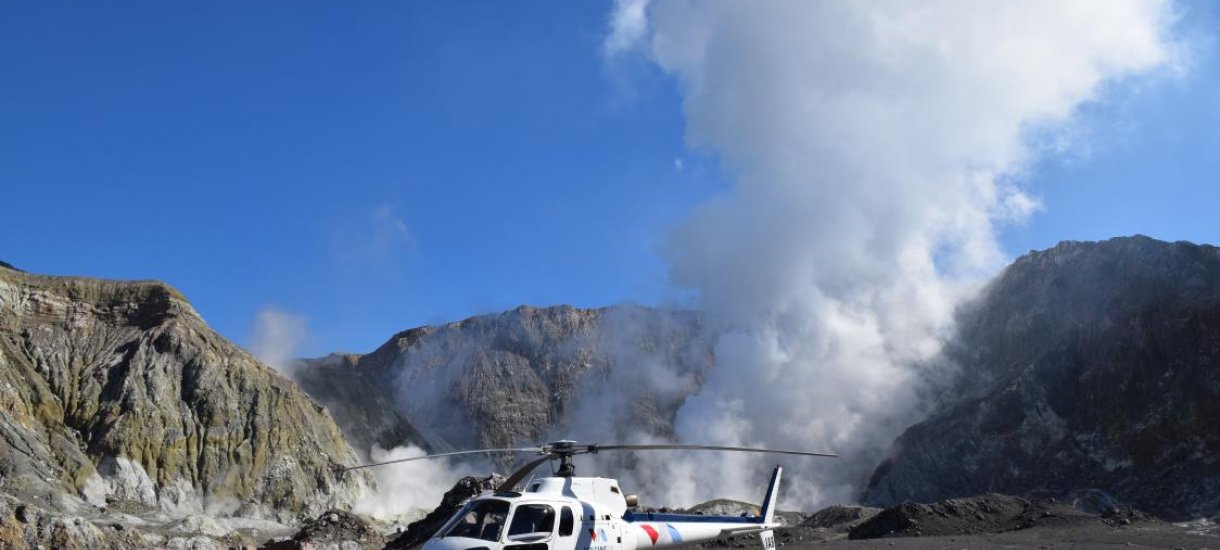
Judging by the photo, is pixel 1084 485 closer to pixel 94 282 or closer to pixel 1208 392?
pixel 1208 392

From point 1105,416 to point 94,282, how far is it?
102665 millimetres

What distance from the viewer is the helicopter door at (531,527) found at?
726 inches

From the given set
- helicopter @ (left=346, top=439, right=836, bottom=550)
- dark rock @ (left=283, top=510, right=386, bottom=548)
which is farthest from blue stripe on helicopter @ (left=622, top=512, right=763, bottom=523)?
dark rock @ (left=283, top=510, right=386, bottom=548)

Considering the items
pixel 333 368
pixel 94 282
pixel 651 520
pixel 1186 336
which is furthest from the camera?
pixel 333 368

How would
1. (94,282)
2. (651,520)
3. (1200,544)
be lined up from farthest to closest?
(94,282)
(1200,544)
(651,520)

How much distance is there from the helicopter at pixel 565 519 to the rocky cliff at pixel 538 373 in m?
110

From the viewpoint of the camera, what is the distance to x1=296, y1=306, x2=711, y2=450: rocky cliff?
456 ft

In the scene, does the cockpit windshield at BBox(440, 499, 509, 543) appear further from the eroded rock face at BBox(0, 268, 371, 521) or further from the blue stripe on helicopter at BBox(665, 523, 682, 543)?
the eroded rock face at BBox(0, 268, 371, 521)

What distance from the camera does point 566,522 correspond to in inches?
773

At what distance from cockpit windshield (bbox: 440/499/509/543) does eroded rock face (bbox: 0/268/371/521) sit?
6190 centimetres

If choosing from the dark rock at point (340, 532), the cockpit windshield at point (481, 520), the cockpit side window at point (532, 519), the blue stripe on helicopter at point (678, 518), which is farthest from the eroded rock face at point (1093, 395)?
the cockpit windshield at point (481, 520)

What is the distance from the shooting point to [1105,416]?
276 ft

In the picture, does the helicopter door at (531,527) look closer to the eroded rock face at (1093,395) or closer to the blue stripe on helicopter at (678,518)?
the blue stripe on helicopter at (678,518)

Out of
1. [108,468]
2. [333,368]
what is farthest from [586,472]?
[108,468]
